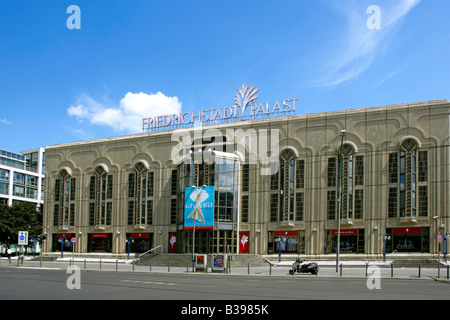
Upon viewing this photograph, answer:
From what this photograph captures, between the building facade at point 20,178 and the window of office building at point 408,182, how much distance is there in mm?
85868

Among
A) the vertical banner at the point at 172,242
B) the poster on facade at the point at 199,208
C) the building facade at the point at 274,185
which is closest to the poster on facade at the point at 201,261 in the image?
the building facade at the point at 274,185

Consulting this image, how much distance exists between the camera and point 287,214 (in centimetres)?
6381

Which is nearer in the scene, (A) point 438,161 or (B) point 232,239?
(A) point 438,161

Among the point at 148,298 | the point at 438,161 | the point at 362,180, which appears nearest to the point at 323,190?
the point at 362,180

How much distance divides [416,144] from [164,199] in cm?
3332

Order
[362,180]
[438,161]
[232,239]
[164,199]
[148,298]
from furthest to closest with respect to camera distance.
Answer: [164,199] → [232,239] → [362,180] → [438,161] → [148,298]

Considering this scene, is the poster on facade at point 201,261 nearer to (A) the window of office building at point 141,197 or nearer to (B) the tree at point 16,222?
(A) the window of office building at point 141,197

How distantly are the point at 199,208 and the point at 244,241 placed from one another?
23.6ft

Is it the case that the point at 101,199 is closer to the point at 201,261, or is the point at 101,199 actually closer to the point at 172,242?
the point at 172,242

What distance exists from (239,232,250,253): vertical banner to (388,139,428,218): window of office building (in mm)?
17539

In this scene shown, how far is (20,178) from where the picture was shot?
401 feet

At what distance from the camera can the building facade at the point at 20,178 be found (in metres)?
116

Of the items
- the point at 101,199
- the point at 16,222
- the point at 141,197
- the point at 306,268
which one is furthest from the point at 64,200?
the point at 306,268
